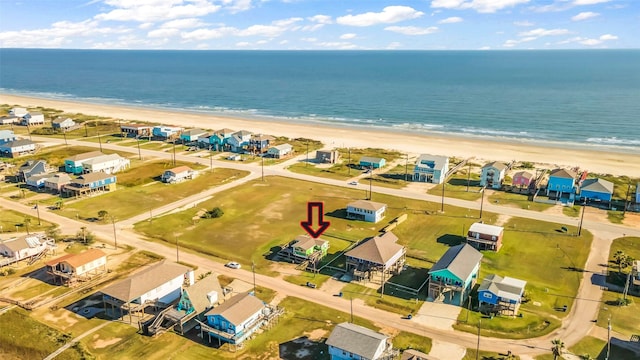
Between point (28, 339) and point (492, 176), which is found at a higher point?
point (492, 176)

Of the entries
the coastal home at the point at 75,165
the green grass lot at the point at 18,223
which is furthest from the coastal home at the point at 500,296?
the coastal home at the point at 75,165

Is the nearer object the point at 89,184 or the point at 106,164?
the point at 89,184

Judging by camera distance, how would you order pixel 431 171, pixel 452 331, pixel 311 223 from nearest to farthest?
pixel 452 331
pixel 311 223
pixel 431 171

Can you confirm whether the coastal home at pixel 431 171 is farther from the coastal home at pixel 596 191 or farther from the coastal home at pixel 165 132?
the coastal home at pixel 165 132

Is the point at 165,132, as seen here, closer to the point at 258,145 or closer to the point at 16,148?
the point at 258,145

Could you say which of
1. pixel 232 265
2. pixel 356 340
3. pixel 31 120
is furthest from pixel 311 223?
pixel 31 120
